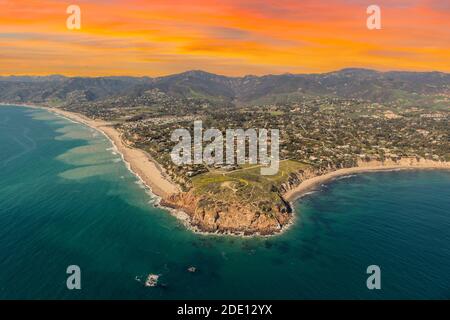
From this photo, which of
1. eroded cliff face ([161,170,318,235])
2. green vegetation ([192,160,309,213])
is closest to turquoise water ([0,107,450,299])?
eroded cliff face ([161,170,318,235])

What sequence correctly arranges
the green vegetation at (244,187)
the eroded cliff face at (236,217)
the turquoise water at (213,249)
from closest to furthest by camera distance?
the turquoise water at (213,249), the eroded cliff face at (236,217), the green vegetation at (244,187)

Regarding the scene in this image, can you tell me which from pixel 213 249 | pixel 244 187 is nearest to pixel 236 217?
pixel 244 187

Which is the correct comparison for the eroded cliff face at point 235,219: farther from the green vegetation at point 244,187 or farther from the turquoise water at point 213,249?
the turquoise water at point 213,249

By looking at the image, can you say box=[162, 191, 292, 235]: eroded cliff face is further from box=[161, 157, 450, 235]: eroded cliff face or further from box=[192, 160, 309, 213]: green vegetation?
box=[192, 160, 309, 213]: green vegetation

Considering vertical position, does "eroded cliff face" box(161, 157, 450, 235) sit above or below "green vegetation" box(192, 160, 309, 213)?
below

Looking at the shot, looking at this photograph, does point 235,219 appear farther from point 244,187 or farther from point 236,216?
point 244,187

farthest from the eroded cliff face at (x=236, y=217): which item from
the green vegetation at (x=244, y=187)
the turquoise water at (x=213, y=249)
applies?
the turquoise water at (x=213, y=249)

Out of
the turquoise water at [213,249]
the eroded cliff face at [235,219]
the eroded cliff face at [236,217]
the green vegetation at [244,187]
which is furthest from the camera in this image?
the green vegetation at [244,187]

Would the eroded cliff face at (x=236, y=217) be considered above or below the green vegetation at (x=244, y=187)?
below

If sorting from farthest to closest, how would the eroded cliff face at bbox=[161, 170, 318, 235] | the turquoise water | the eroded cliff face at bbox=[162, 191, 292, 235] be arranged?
the eroded cliff face at bbox=[161, 170, 318, 235]
the eroded cliff face at bbox=[162, 191, 292, 235]
the turquoise water

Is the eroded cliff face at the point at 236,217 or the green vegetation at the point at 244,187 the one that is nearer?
the eroded cliff face at the point at 236,217
